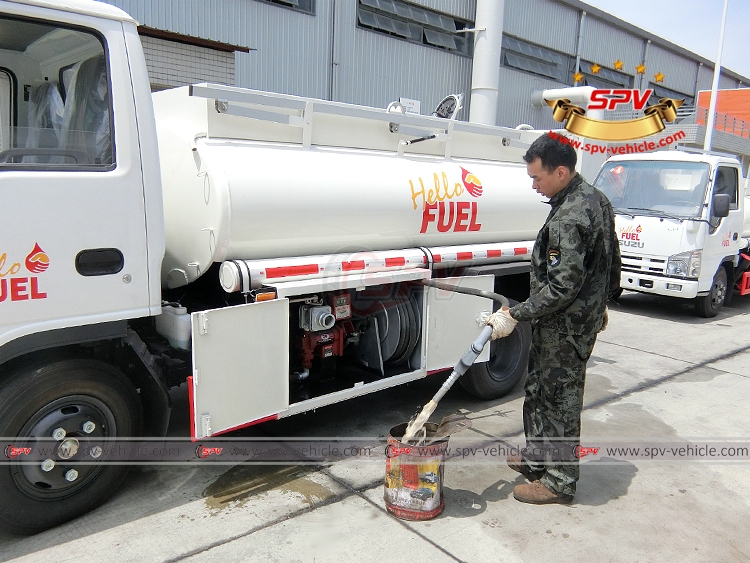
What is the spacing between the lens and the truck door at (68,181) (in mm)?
2701

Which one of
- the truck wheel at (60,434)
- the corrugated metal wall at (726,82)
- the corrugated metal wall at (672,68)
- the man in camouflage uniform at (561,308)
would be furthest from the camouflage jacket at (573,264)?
the corrugated metal wall at (726,82)

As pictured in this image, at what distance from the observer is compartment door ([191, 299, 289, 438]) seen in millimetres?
3125

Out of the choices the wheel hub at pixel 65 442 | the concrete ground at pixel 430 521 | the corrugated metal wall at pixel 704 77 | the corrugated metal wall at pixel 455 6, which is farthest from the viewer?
the corrugated metal wall at pixel 704 77

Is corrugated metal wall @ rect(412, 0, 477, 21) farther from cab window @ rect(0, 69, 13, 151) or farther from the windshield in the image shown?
cab window @ rect(0, 69, 13, 151)

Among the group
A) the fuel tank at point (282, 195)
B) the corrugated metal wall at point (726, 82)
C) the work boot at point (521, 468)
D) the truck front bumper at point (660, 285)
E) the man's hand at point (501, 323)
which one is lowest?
the work boot at point (521, 468)

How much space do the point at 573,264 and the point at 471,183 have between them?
1.90m

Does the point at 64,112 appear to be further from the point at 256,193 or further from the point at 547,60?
the point at 547,60

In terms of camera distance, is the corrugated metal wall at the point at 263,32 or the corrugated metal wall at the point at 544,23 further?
the corrugated metal wall at the point at 544,23

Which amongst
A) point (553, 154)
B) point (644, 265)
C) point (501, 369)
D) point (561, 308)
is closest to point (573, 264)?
point (561, 308)

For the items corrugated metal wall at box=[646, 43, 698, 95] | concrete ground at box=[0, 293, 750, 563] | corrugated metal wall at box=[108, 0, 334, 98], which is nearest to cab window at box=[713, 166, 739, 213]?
concrete ground at box=[0, 293, 750, 563]

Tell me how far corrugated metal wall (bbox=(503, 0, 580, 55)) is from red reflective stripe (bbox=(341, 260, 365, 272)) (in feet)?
47.5

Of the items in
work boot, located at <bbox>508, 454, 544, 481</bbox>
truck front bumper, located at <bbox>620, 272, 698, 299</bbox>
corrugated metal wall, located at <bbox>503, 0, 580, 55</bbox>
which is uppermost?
corrugated metal wall, located at <bbox>503, 0, 580, 55</bbox>

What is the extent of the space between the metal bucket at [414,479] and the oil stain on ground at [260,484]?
449 millimetres

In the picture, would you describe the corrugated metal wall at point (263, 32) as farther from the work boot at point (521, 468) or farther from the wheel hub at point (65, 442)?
the work boot at point (521, 468)
